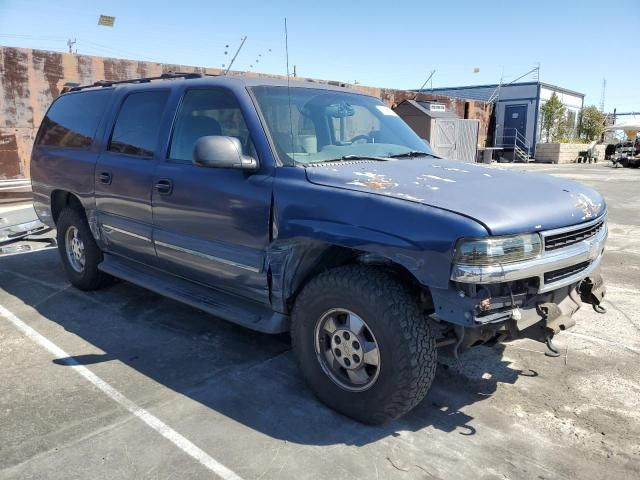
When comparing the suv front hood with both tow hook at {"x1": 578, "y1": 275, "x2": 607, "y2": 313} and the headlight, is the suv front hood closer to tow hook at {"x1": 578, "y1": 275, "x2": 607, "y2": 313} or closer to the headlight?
the headlight

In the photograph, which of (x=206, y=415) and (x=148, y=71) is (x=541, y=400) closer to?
(x=206, y=415)

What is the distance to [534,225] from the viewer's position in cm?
262

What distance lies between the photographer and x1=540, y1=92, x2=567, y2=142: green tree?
3575 cm

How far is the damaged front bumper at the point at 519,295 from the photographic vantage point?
2471 millimetres

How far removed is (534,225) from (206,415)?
213 centimetres

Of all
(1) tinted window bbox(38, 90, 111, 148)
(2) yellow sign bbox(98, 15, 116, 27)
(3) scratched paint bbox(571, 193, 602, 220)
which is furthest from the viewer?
(2) yellow sign bbox(98, 15, 116, 27)

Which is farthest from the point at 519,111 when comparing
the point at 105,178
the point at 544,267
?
the point at 544,267

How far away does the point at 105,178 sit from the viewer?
14.9 ft

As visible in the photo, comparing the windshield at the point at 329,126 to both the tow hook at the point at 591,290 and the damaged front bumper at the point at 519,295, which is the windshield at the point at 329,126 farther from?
the tow hook at the point at 591,290

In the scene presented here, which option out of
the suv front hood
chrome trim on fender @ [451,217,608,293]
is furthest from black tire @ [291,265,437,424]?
the suv front hood

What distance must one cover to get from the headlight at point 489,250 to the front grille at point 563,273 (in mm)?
313

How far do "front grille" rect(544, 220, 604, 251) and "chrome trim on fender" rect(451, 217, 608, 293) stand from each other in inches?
0.9

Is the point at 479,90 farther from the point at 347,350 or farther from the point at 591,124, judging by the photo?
the point at 347,350

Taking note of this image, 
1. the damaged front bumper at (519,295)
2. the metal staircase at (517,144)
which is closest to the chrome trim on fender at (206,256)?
the damaged front bumper at (519,295)
